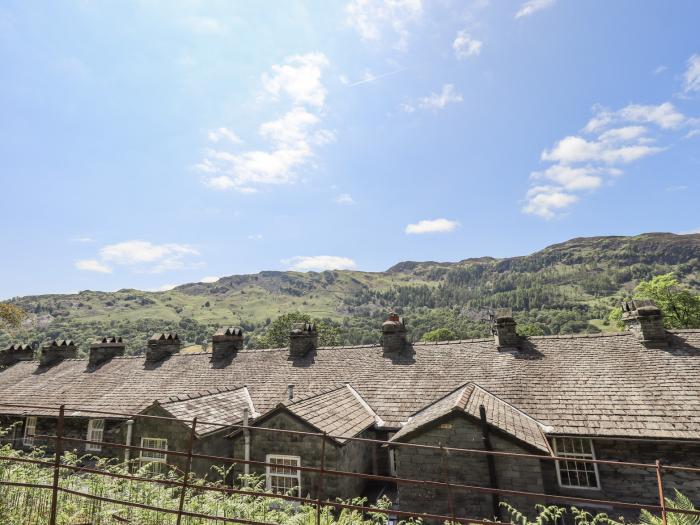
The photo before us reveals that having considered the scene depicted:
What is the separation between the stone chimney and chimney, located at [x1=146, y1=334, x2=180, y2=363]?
2000 centimetres

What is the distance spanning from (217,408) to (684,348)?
22081 mm

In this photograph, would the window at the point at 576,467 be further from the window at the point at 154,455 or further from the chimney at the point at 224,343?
the chimney at the point at 224,343

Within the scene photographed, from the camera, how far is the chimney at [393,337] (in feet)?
74.1

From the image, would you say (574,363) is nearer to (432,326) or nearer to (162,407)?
(162,407)

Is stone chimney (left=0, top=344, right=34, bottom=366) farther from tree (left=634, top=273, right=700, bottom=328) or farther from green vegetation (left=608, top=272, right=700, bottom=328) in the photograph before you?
tree (left=634, top=273, right=700, bottom=328)

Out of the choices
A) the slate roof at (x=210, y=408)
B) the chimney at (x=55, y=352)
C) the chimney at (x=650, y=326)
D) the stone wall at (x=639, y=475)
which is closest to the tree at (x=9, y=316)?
the chimney at (x=55, y=352)

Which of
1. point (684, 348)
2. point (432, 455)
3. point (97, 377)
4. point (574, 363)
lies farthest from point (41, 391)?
point (684, 348)

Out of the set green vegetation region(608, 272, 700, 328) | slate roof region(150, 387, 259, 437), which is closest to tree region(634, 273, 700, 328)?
green vegetation region(608, 272, 700, 328)

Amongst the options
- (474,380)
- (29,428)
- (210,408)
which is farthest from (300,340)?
(29,428)

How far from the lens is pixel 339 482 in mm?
13484

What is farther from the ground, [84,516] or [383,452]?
[84,516]

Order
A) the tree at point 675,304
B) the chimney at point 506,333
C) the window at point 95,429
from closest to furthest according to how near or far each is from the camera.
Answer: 1. the chimney at point 506,333
2. the window at point 95,429
3. the tree at point 675,304

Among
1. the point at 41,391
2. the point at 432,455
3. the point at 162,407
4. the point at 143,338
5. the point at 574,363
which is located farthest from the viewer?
the point at 143,338

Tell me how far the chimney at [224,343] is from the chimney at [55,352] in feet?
59.7
